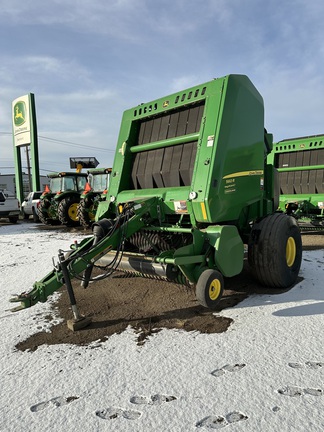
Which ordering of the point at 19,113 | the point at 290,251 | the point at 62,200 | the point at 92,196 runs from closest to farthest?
the point at 290,251 → the point at 92,196 → the point at 62,200 → the point at 19,113

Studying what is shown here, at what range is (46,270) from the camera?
5852 millimetres

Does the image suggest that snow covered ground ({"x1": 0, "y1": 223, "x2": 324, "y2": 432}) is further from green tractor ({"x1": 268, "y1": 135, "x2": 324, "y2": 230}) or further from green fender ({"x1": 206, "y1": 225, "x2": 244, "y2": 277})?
green tractor ({"x1": 268, "y1": 135, "x2": 324, "y2": 230})

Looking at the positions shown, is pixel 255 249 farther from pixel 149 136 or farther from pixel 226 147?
pixel 149 136

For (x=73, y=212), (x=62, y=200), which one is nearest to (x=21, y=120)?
(x=62, y=200)

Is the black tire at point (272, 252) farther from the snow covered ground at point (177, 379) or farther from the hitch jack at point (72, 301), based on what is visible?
the hitch jack at point (72, 301)

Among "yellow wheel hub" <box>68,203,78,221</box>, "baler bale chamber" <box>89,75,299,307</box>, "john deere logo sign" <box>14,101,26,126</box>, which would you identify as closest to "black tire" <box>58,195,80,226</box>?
"yellow wheel hub" <box>68,203,78,221</box>

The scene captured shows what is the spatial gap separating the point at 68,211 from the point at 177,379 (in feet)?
40.9

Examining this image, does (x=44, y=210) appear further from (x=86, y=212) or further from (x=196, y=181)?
(x=196, y=181)

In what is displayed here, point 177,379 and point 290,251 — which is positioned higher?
point 290,251

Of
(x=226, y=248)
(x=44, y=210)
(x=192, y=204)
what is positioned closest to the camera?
(x=226, y=248)

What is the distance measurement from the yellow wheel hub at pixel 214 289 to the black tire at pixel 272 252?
0.94 metres

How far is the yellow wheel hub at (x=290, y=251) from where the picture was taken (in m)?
4.57

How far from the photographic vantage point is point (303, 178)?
9.91 m

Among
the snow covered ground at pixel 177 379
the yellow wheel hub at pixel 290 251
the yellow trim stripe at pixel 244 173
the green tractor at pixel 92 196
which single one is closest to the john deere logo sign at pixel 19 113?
the green tractor at pixel 92 196
